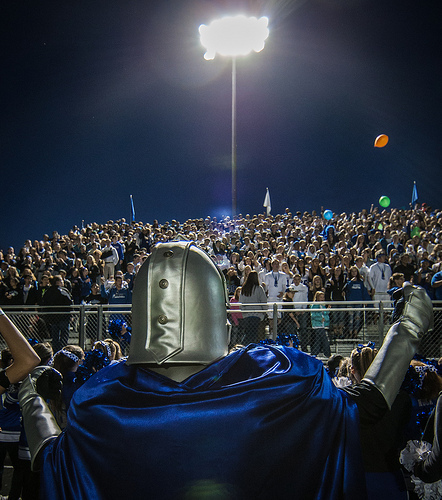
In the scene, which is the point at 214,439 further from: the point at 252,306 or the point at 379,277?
the point at 379,277

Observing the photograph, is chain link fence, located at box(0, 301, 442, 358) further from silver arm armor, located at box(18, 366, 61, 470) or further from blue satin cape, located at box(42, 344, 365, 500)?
blue satin cape, located at box(42, 344, 365, 500)

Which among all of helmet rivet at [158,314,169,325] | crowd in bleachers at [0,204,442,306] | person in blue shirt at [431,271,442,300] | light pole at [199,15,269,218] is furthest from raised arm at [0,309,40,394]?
light pole at [199,15,269,218]

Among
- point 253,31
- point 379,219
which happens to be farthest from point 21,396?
point 253,31

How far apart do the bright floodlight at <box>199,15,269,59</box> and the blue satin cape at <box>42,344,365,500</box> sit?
837 inches

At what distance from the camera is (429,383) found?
11.1 ft

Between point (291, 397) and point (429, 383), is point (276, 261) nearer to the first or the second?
point (429, 383)

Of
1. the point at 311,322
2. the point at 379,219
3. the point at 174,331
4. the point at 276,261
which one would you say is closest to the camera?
the point at 174,331

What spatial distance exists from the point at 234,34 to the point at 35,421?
21361 mm

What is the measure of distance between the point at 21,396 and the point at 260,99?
3229 cm

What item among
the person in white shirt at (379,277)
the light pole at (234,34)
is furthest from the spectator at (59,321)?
the light pole at (234,34)

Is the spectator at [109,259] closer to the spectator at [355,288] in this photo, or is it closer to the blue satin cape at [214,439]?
the spectator at [355,288]

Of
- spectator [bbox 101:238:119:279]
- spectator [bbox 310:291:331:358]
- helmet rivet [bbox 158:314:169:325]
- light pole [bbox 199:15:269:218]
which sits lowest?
spectator [bbox 310:291:331:358]

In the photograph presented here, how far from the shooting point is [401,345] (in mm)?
1542

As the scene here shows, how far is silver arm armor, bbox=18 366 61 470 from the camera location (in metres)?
1.53
